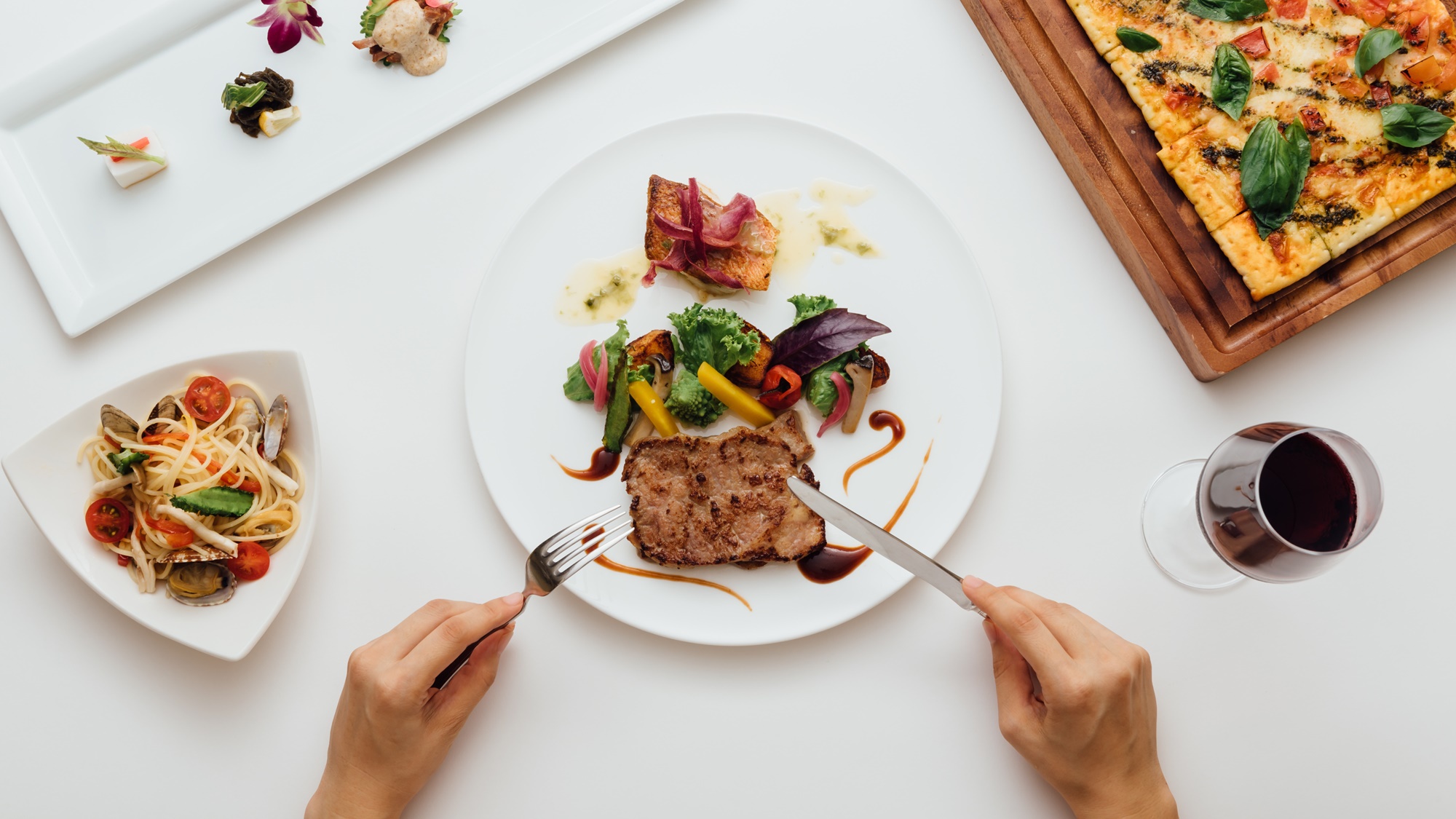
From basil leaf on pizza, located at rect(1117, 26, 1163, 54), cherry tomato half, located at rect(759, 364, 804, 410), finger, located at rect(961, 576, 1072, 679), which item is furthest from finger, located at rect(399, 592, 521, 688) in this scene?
basil leaf on pizza, located at rect(1117, 26, 1163, 54)

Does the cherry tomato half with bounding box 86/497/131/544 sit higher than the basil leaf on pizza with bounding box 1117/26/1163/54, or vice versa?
the cherry tomato half with bounding box 86/497/131/544

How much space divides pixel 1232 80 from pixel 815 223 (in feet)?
5.78

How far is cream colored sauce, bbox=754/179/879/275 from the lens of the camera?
10.8 feet

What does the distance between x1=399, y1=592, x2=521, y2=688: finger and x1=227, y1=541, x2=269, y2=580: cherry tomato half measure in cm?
79

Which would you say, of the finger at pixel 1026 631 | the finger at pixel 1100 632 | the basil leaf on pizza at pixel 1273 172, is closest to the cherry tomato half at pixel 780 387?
the finger at pixel 1026 631

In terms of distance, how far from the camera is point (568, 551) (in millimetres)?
3000

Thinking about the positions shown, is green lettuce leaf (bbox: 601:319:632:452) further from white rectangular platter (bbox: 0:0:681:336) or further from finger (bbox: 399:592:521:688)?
white rectangular platter (bbox: 0:0:681:336)

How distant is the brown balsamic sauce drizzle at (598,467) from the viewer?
327 centimetres

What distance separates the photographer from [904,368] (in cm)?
324

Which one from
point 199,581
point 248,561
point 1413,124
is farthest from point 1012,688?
point 199,581

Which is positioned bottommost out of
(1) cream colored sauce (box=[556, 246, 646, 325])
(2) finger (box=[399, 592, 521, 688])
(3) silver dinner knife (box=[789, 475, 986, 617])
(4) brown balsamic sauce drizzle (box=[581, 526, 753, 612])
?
(3) silver dinner knife (box=[789, 475, 986, 617])

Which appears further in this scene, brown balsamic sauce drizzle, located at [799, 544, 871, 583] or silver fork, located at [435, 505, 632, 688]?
brown balsamic sauce drizzle, located at [799, 544, 871, 583]

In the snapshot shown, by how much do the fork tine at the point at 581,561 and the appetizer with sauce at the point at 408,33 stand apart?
2.30 m

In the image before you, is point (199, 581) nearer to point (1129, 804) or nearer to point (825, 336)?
point (825, 336)
